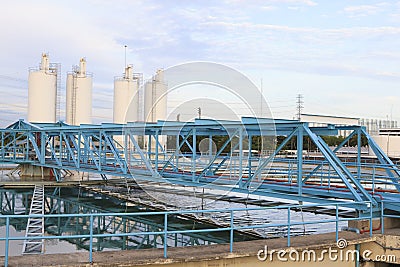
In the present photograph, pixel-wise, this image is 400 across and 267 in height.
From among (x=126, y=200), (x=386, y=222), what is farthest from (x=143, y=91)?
(x=386, y=222)

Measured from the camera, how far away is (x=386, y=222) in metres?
11.9

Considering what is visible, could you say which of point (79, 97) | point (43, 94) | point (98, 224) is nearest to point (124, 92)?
point (79, 97)

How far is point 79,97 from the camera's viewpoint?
57938 mm

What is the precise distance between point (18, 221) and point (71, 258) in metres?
11.4

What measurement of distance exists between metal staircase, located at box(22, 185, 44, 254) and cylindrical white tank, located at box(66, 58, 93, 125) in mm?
28984

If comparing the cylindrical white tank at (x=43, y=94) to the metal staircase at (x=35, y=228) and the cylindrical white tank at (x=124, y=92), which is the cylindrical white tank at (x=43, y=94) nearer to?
the cylindrical white tank at (x=124, y=92)

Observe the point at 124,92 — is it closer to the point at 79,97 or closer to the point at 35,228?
the point at 79,97

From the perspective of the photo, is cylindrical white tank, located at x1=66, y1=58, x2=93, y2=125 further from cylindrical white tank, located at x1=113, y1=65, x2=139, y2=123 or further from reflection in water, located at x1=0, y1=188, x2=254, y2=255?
reflection in water, located at x1=0, y1=188, x2=254, y2=255

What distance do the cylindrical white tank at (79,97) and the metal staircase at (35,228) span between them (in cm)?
2898

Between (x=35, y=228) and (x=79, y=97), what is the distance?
42.7 meters

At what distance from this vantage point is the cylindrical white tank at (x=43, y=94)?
5294 cm

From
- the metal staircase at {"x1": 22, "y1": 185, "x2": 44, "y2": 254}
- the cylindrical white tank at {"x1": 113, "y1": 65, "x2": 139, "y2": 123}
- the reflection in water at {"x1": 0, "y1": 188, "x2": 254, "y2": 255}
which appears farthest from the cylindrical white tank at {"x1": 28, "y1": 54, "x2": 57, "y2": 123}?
the metal staircase at {"x1": 22, "y1": 185, "x2": 44, "y2": 254}

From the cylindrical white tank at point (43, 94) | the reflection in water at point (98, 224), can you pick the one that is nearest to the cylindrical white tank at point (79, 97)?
the cylindrical white tank at point (43, 94)

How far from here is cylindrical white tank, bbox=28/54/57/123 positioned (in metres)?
52.9
